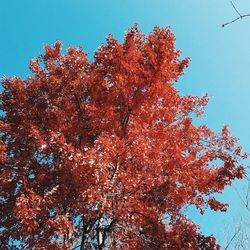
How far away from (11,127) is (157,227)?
20.0 ft

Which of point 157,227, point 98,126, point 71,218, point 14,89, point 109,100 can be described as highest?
point 14,89

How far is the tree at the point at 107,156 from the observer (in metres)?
10.2

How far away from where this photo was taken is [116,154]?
10.8 m

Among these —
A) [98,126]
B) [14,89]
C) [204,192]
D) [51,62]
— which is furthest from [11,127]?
[204,192]

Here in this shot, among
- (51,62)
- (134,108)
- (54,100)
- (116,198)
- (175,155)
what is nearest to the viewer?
(116,198)

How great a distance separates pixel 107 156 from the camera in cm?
1029

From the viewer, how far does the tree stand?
10242 mm

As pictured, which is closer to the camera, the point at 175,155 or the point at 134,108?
the point at 175,155

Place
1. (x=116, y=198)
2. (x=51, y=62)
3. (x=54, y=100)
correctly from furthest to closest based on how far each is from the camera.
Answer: (x=51, y=62) < (x=54, y=100) < (x=116, y=198)

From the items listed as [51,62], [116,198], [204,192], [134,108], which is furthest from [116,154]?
[51,62]

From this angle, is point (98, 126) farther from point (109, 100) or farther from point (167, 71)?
point (167, 71)

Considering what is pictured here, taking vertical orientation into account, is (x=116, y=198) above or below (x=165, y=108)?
below

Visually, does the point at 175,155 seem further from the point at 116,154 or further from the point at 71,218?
the point at 71,218

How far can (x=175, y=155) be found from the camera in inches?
452
